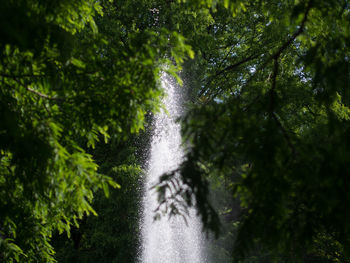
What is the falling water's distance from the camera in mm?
8875

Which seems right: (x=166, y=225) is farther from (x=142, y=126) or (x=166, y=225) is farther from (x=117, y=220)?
(x=142, y=126)

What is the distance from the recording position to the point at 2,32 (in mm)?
1949

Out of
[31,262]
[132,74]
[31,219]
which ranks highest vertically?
[132,74]

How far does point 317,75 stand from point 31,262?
387 centimetres

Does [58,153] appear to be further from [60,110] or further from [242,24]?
[242,24]

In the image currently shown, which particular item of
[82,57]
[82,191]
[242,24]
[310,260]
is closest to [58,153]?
[82,191]

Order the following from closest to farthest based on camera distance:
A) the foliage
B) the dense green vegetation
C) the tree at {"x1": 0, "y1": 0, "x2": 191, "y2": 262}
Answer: the dense green vegetation < the tree at {"x1": 0, "y1": 0, "x2": 191, "y2": 262} < the foliage

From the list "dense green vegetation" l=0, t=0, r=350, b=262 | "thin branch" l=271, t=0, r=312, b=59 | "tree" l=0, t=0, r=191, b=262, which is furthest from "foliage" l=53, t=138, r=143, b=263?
"thin branch" l=271, t=0, r=312, b=59

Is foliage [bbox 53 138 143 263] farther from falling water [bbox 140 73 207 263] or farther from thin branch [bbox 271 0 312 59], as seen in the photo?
thin branch [bbox 271 0 312 59]

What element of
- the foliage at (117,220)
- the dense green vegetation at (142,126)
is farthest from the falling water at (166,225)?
the dense green vegetation at (142,126)

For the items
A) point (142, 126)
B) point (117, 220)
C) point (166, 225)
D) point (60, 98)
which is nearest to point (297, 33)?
point (142, 126)

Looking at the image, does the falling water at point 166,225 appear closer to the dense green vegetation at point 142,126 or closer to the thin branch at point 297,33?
the dense green vegetation at point 142,126

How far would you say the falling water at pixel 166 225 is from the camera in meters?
8.88

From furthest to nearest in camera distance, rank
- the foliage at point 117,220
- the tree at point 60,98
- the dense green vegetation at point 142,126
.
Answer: the foliage at point 117,220
the tree at point 60,98
the dense green vegetation at point 142,126
